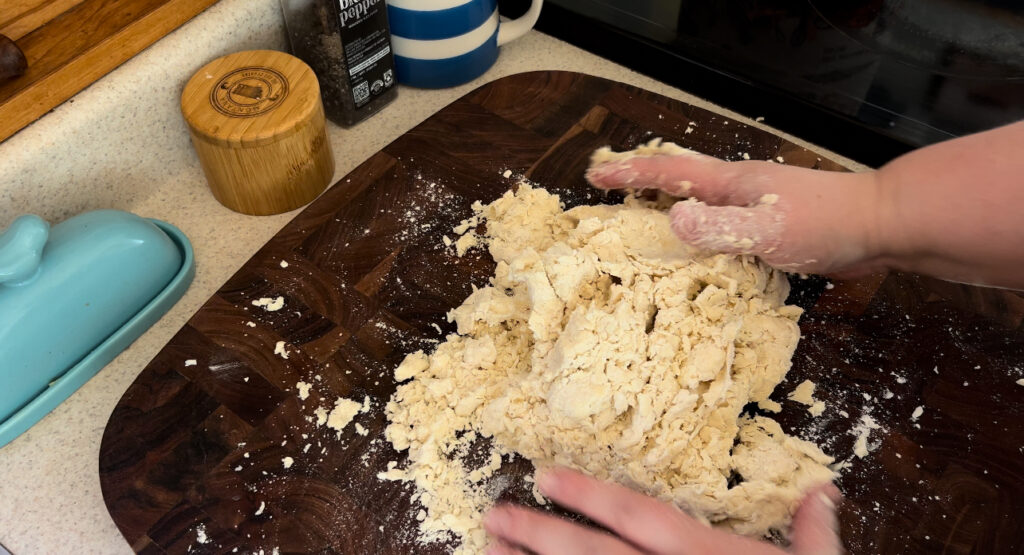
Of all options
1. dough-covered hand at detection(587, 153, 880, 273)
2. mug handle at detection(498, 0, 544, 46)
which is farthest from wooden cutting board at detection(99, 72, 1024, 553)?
mug handle at detection(498, 0, 544, 46)

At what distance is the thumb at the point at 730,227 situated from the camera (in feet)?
2.46

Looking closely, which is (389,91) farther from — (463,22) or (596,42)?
(596,42)

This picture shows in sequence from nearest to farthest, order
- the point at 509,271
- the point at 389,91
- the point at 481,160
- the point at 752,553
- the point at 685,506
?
the point at 752,553 → the point at 685,506 → the point at 509,271 → the point at 481,160 → the point at 389,91

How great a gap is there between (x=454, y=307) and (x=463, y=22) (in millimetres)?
418

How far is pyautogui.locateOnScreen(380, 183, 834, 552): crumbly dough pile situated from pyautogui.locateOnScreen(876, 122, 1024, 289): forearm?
14 centimetres

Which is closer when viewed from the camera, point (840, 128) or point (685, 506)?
point (685, 506)

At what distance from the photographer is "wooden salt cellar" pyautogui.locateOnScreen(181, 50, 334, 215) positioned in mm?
860

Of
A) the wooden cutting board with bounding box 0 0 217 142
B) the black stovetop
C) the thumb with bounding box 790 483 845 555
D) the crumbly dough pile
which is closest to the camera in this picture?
the thumb with bounding box 790 483 845 555

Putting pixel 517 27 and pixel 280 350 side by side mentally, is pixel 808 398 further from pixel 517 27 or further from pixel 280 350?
pixel 517 27

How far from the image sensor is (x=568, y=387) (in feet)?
2.32

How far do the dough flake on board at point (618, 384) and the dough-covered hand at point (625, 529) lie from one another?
0.23ft

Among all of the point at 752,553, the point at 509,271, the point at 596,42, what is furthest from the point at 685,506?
the point at 596,42

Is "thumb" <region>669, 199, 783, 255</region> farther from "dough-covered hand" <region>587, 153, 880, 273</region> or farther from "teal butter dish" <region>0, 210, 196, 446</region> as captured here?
"teal butter dish" <region>0, 210, 196, 446</region>

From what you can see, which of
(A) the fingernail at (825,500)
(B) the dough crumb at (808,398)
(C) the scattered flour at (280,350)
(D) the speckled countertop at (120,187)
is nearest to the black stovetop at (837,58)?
(D) the speckled countertop at (120,187)
